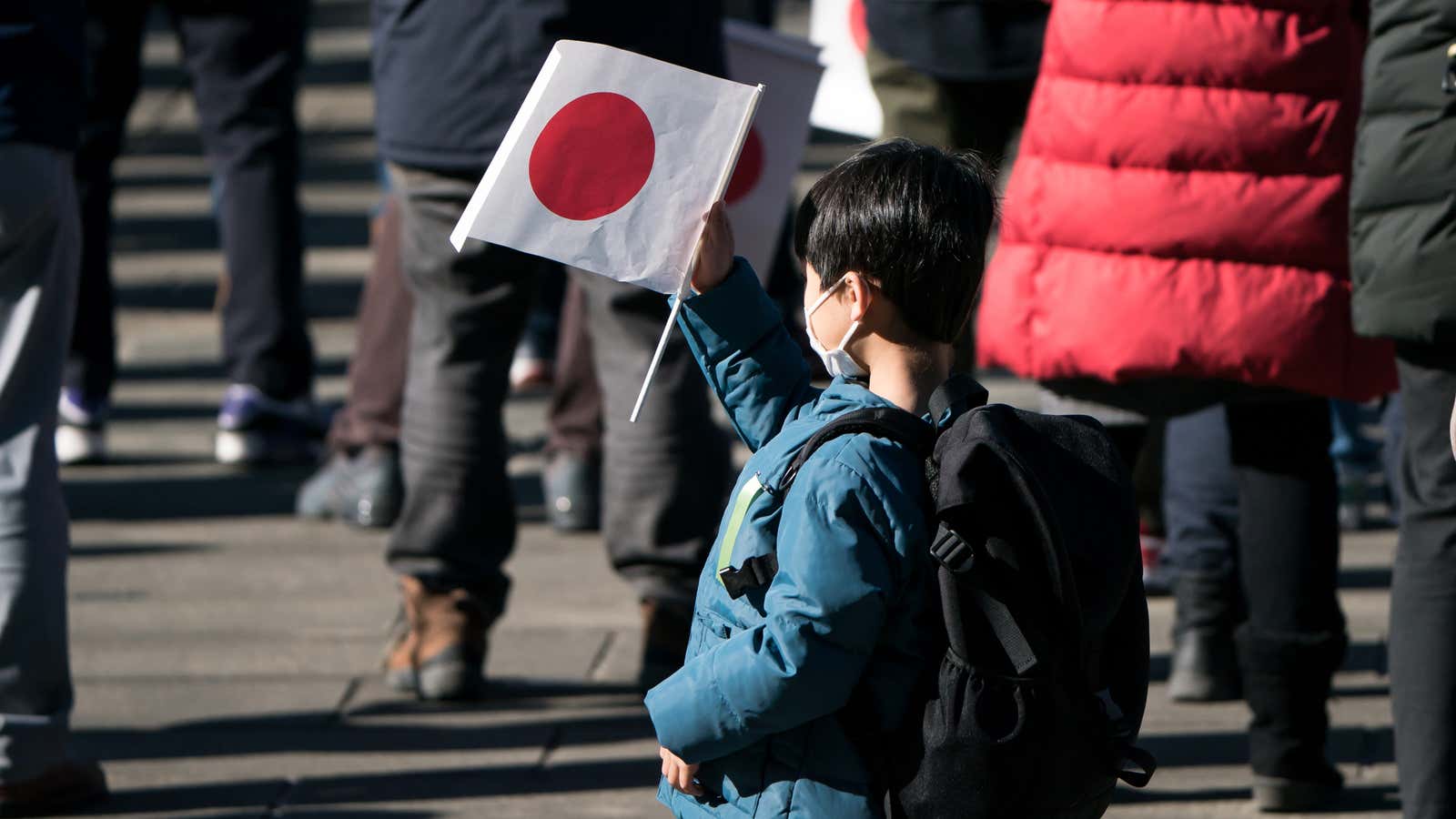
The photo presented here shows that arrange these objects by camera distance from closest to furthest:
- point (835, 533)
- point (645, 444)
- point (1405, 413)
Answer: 1. point (835, 533)
2. point (1405, 413)
3. point (645, 444)

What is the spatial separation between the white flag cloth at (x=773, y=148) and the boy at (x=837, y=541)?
1767mm

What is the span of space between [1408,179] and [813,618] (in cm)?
129

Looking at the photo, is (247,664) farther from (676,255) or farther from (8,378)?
(676,255)

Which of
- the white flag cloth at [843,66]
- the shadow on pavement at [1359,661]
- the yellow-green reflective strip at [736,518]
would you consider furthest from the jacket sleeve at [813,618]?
the white flag cloth at [843,66]

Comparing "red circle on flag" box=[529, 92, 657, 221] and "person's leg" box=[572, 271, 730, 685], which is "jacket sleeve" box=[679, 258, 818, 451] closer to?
"red circle on flag" box=[529, 92, 657, 221]

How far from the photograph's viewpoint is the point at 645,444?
13.2 ft

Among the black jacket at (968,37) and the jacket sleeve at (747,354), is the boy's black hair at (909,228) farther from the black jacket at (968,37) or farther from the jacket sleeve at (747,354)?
the black jacket at (968,37)

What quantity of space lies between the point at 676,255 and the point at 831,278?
0.20 m

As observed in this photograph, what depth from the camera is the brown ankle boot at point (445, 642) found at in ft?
13.3

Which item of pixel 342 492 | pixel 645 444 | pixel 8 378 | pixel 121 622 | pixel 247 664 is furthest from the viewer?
pixel 342 492

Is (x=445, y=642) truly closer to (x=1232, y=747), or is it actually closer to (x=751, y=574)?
(x=1232, y=747)

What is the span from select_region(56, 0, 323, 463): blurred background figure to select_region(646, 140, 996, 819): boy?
3.80 m

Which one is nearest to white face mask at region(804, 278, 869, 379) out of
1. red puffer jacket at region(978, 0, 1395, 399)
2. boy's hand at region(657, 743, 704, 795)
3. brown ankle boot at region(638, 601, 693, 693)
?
boy's hand at region(657, 743, 704, 795)

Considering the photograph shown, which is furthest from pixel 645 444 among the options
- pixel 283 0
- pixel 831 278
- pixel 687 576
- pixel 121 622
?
pixel 283 0
